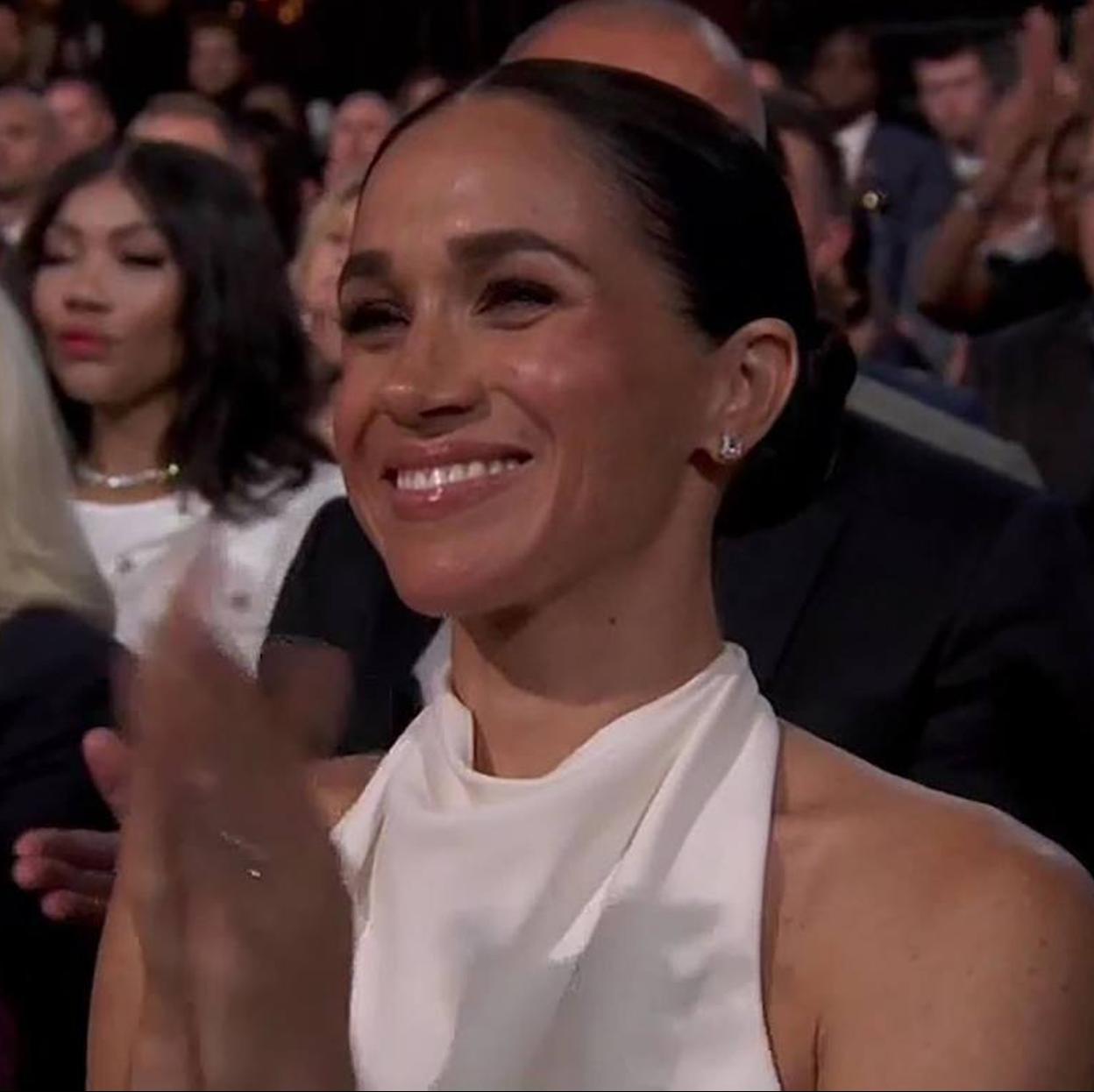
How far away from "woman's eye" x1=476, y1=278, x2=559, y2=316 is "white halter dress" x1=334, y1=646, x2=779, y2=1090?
223 mm

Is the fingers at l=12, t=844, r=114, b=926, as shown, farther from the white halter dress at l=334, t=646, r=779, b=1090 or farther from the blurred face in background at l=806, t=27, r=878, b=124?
the blurred face in background at l=806, t=27, r=878, b=124

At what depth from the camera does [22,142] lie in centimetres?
491

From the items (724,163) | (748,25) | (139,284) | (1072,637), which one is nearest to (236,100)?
(748,25)

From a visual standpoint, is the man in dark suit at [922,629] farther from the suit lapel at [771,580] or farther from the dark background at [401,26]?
the dark background at [401,26]

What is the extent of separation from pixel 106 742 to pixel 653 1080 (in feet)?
1.12

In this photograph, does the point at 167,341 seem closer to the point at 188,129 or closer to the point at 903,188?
the point at 188,129

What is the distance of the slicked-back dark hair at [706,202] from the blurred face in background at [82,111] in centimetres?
421

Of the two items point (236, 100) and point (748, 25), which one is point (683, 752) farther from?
point (236, 100)

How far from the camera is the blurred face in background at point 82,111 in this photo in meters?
5.50

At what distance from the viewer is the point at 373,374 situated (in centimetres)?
129

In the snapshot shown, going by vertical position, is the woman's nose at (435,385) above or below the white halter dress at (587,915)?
above

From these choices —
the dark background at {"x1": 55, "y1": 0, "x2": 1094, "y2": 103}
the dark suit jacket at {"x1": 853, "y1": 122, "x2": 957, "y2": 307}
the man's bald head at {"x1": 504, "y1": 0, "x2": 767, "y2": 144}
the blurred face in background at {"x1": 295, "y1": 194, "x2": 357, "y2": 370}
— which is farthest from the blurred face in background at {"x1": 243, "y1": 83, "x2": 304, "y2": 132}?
the man's bald head at {"x1": 504, "y1": 0, "x2": 767, "y2": 144}

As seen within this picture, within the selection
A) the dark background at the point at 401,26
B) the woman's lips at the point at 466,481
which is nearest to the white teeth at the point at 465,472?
the woman's lips at the point at 466,481

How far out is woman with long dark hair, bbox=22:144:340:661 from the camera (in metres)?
3.02
